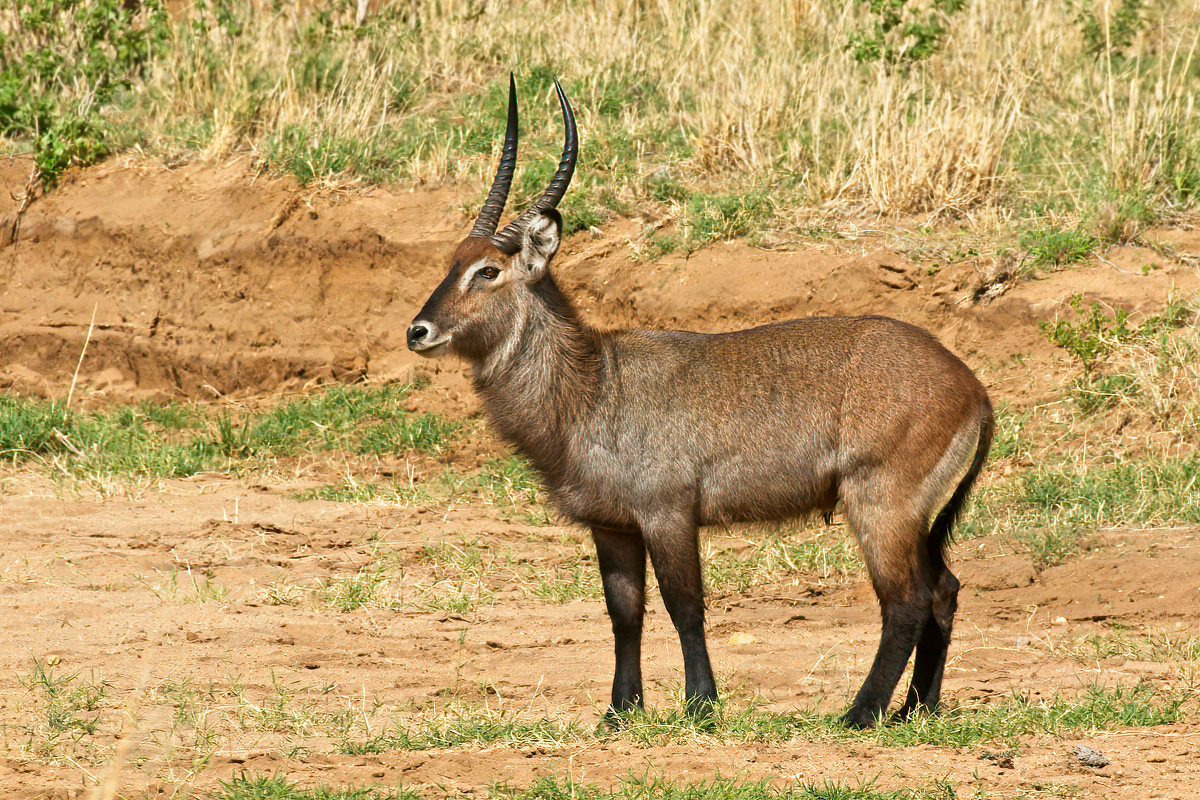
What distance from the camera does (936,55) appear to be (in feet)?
34.9

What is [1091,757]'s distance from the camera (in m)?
3.94

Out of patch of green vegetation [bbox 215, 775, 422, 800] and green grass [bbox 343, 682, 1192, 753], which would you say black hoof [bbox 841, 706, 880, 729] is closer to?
green grass [bbox 343, 682, 1192, 753]

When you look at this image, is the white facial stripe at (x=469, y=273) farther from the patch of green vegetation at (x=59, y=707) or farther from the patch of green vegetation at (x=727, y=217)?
the patch of green vegetation at (x=727, y=217)

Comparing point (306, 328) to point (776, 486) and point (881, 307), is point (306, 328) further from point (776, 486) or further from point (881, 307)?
point (776, 486)

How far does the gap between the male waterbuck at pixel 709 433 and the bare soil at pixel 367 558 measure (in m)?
0.53

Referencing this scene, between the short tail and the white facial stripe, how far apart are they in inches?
77.6

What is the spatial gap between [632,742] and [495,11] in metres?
8.43

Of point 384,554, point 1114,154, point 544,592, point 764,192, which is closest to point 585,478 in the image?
point 544,592

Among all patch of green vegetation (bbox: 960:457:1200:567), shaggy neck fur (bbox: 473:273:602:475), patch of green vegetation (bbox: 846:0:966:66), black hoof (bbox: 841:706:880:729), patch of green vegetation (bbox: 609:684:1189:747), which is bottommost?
patch of green vegetation (bbox: 960:457:1200:567)

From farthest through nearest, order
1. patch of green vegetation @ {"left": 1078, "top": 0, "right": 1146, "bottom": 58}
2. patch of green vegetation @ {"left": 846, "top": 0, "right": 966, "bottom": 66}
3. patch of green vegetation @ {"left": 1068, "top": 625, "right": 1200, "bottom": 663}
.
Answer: patch of green vegetation @ {"left": 1078, "top": 0, "right": 1146, "bottom": 58}, patch of green vegetation @ {"left": 846, "top": 0, "right": 966, "bottom": 66}, patch of green vegetation @ {"left": 1068, "top": 625, "right": 1200, "bottom": 663}

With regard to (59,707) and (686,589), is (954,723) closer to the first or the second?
(686,589)

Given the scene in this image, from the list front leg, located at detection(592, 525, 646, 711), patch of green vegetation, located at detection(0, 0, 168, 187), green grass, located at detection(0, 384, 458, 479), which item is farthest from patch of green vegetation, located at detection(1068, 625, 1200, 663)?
patch of green vegetation, located at detection(0, 0, 168, 187)

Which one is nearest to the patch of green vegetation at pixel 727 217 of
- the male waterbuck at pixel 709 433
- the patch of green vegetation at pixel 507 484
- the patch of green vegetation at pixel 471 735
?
the patch of green vegetation at pixel 507 484

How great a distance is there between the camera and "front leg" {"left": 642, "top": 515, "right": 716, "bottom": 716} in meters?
4.68
